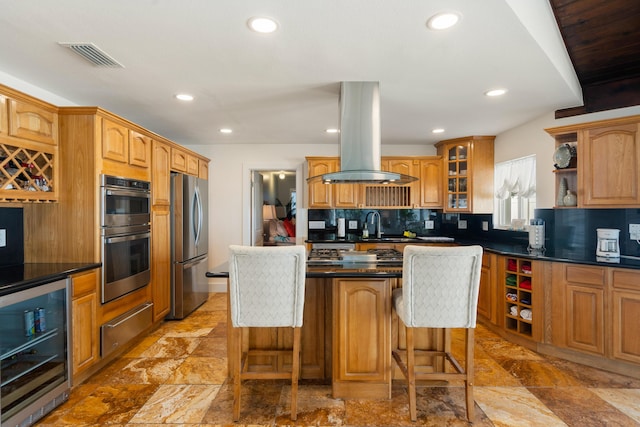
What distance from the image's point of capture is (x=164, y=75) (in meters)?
2.55

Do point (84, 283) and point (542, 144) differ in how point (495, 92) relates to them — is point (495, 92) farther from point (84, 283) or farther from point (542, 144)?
point (84, 283)

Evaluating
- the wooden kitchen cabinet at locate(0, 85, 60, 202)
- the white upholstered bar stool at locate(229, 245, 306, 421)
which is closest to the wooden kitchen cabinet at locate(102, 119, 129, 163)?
the wooden kitchen cabinet at locate(0, 85, 60, 202)

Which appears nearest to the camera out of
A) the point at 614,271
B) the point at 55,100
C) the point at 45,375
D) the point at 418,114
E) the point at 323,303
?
the point at 45,375

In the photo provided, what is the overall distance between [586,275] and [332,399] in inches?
91.5

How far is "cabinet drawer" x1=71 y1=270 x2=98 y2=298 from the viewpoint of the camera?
7.70 ft

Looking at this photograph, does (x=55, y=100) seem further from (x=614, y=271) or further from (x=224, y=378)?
(x=614, y=271)

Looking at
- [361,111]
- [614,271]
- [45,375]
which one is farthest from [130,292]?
[614,271]

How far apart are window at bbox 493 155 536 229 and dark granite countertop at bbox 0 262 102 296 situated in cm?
451

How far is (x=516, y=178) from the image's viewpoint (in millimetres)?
4203

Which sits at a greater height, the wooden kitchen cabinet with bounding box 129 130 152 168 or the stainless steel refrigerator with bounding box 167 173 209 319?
the wooden kitchen cabinet with bounding box 129 130 152 168

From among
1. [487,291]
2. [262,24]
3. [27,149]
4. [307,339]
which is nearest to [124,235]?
[27,149]

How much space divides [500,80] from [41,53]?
3351 millimetres

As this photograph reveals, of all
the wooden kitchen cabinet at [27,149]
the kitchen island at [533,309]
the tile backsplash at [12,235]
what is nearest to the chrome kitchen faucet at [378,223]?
the kitchen island at [533,309]

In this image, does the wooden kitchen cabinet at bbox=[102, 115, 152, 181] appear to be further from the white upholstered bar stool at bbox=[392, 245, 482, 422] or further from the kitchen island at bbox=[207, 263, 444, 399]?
the white upholstered bar stool at bbox=[392, 245, 482, 422]
